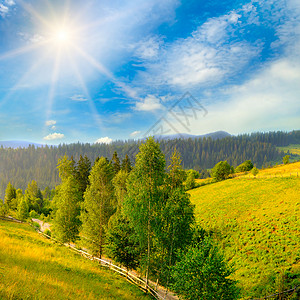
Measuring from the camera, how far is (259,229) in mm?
30828

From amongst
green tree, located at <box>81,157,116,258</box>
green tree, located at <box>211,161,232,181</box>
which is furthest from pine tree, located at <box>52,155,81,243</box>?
green tree, located at <box>211,161,232,181</box>

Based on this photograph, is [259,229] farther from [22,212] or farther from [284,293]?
[22,212]

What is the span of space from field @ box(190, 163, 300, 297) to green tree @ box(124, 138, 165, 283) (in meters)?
10.9

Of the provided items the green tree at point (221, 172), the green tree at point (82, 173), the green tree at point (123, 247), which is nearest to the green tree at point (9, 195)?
the green tree at point (82, 173)

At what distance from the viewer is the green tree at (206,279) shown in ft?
38.2

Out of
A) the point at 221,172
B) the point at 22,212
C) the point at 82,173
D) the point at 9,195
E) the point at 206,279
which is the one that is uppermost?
the point at 82,173

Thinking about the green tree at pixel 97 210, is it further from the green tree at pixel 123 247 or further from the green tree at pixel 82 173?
the green tree at pixel 82 173

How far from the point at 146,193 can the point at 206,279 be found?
871 cm

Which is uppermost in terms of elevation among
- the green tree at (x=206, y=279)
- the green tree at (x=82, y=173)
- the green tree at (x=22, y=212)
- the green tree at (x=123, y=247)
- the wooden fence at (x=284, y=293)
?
the green tree at (x=82, y=173)

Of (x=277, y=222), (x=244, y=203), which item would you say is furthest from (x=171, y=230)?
(x=244, y=203)

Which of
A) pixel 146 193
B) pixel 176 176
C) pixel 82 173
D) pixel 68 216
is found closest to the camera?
pixel 146 193

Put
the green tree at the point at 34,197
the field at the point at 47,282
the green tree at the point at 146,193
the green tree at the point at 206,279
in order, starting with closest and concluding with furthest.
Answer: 1. the field at the point at 47,282
2. the green tree at the point at 206,279
3. the green tree at the point at 146,193
4. the green tree at the point at 34,197

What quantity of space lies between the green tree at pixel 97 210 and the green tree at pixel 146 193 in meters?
8.98

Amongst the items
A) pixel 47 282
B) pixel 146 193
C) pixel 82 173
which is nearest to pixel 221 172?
pixel 82 173
